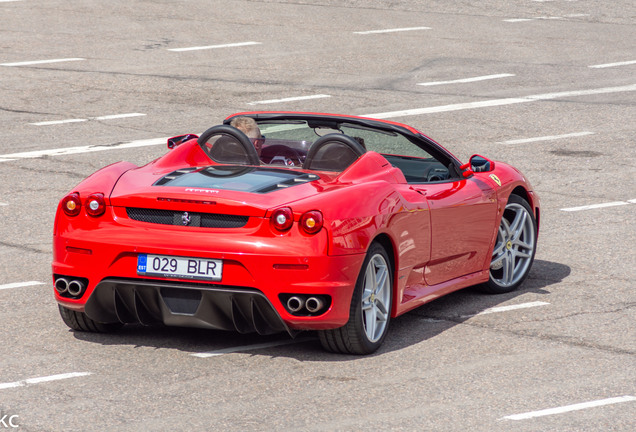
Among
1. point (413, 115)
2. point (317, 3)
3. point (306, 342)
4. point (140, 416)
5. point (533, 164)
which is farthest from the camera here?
point (317, 3)

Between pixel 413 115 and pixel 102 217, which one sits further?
pixel 413 115

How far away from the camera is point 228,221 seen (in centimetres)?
644

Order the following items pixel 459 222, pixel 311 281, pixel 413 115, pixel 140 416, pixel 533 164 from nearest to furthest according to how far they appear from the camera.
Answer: pixel 140 416, pixel 311 281, pixel 459 222, pixel 533 164, pixel 413 115

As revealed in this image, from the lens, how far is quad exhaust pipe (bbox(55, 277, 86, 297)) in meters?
6.65

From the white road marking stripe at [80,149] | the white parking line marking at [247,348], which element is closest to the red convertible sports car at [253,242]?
the white parking line marking at [247,348]

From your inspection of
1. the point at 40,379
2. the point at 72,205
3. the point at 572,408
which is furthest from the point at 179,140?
the point at 572,408

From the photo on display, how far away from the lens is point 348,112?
16.7 meters

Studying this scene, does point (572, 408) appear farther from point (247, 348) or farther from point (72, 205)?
point (72, 205)

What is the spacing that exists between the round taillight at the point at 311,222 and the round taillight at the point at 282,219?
0.22 ft

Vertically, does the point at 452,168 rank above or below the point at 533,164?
above

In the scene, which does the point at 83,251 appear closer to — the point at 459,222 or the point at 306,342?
the point at 306,342

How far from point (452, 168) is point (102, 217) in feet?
8.72

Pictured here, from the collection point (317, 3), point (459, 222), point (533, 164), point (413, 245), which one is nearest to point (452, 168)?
point (459, 222)

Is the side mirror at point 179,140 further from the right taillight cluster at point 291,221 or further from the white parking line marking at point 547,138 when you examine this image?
the white parking line marking at point 547,138
